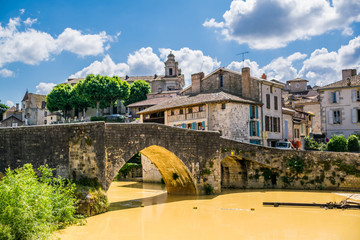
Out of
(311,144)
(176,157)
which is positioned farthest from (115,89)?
(176,157)

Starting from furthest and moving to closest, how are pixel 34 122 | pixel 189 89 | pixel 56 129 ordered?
Result: pixel 34 122, pixel 189 89, pixel 56 129

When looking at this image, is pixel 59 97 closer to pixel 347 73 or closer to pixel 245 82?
pixel 245 82

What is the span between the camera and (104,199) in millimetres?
15109

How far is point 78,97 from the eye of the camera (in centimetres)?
5472

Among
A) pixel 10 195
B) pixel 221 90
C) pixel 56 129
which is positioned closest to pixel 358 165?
pixel 221 90

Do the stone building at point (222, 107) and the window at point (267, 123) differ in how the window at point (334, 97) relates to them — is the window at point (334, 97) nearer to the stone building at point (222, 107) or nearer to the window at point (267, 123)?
the window at point (267, 123)

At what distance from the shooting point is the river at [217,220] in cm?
1252

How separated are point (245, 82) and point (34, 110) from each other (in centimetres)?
5282

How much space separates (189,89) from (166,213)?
18.9m

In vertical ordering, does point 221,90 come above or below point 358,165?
above

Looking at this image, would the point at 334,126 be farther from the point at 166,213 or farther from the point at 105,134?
the point at 105,134

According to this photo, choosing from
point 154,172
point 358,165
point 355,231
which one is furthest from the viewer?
point 154,172

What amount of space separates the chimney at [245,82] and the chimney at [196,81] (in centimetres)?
442

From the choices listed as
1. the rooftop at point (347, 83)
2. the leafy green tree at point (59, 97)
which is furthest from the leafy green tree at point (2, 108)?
the rooftop at point (347, 83)
